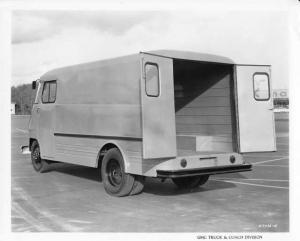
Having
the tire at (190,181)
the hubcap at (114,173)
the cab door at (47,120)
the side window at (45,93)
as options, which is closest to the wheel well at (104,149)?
the hubcap at (114,173)

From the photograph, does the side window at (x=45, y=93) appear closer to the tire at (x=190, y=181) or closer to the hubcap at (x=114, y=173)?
the hubcap at (x=114, y=173)

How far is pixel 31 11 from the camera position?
804 centimetres

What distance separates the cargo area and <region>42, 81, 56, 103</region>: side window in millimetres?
2868

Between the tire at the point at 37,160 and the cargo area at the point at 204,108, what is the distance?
369 cm

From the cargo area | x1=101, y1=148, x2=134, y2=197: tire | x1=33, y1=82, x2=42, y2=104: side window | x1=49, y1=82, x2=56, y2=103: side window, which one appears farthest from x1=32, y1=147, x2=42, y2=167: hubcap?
the cargo area

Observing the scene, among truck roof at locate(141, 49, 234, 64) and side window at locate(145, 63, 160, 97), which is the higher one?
truck roof at locate(141, 49, 234, 64)

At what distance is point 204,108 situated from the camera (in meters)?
10.3

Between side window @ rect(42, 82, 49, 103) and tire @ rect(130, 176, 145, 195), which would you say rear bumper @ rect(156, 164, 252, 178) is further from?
side window @ rect(42, 82, 49, 103)

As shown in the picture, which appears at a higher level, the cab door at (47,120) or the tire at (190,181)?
the cab door at (47,120)

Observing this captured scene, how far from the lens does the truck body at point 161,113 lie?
324 inches

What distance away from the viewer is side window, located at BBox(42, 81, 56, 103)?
1141 centimetres
